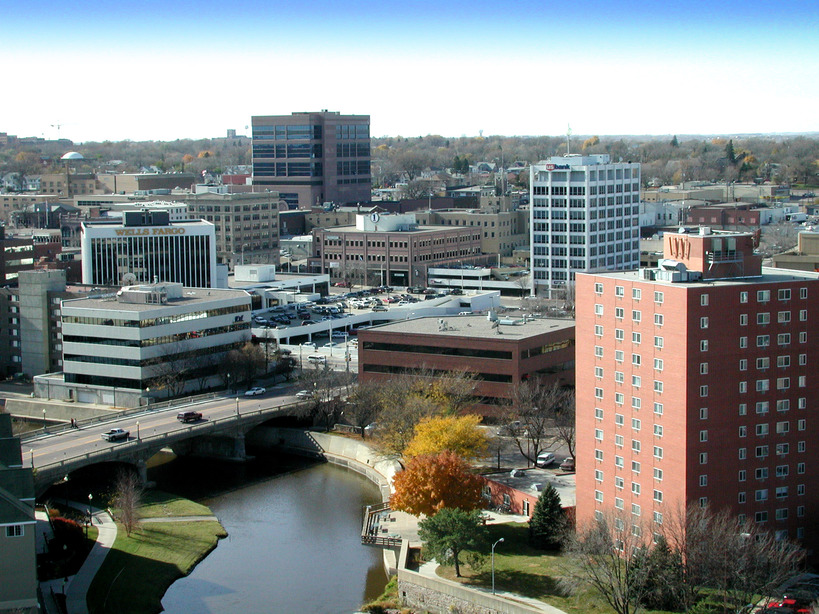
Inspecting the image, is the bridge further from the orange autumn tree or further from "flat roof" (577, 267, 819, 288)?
"flat roof" (577, 267, 819, 288)

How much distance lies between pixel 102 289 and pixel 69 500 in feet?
96.0

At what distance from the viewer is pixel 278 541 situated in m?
45.9

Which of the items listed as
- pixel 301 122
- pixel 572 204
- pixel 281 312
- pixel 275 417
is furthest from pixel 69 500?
pixel 301 122

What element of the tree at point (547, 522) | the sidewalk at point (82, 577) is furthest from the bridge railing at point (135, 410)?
the tree at point (547, 522)

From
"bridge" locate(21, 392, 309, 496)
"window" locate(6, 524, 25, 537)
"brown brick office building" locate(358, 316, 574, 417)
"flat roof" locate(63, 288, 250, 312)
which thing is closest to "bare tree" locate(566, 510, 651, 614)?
"window" locate(6, 524, 25, 537)

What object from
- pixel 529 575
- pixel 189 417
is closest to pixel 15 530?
pixel 529 575

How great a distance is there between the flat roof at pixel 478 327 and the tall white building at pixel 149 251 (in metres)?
27.5

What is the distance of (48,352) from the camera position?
73750mm

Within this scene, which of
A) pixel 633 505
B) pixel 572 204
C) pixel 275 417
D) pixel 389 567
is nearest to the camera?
pixel 633 505

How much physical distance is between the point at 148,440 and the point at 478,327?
58.6 feet

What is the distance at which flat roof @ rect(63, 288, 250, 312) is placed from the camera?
222 feet

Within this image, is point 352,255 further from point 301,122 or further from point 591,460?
point 591,460

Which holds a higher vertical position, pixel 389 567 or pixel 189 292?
pixel 189 292

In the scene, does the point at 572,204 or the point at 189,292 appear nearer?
the point at 189,292
